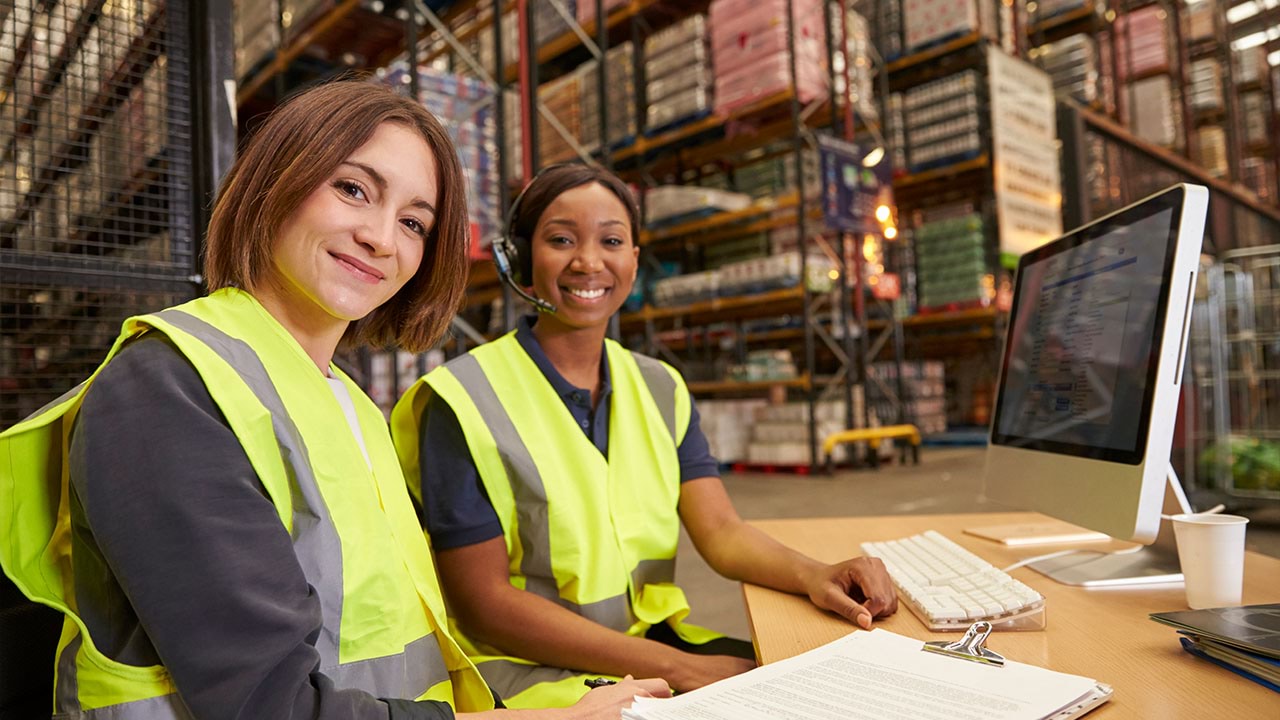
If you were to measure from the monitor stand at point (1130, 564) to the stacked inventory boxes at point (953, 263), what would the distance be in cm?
652

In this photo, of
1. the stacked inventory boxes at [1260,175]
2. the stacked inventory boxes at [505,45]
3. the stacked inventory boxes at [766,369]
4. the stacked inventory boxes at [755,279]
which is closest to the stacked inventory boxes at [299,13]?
the stacked inventory boxes at [505,45]

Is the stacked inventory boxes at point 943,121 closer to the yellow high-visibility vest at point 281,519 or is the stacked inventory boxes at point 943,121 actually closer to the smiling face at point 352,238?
the smiling face at point 352,238

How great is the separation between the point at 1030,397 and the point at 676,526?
28.6 inches

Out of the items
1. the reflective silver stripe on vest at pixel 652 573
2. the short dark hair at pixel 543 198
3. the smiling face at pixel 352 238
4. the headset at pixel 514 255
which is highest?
the short dark hair at pixel 543 198

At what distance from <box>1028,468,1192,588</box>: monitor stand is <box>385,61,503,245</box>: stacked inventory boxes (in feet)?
12.7

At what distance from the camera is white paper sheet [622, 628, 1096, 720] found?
74 cm

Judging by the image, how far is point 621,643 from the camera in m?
1.29

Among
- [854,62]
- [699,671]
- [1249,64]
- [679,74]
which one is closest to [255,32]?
[679,74]

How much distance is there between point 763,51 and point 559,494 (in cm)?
573

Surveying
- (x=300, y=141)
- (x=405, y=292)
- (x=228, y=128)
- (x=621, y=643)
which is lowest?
(x=621, y=643)

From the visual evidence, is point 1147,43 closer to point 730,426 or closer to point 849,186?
point 849,186

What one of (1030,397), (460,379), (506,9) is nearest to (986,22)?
(506,9)

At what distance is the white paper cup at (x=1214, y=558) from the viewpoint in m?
1.06

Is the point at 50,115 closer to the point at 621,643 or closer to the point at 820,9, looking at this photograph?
the point at 621,643
